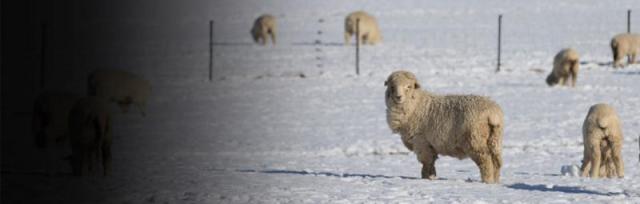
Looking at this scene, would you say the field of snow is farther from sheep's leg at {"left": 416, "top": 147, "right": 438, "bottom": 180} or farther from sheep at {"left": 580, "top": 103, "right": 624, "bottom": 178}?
sheep at {"left": 580, "top": 103, "right": 624, "bottom": 178}

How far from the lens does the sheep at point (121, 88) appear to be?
20438 millimetres

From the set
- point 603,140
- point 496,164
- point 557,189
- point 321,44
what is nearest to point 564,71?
point 321,44

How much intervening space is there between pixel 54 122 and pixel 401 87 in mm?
4568

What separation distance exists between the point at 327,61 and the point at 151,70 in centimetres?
393

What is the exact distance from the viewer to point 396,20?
4156 centimetres

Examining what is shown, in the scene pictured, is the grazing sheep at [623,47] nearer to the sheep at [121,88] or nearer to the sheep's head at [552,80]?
the sheep's head at [552,80]

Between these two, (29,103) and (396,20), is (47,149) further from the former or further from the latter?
(396,20)

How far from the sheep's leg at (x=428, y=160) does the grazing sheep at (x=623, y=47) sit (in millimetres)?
15637

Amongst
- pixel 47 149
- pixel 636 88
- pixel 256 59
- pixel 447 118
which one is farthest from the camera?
pixel 256 59

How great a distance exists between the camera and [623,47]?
88.5ft

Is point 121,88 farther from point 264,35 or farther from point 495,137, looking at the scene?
point 264,35

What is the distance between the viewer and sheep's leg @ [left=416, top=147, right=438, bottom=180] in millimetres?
11766

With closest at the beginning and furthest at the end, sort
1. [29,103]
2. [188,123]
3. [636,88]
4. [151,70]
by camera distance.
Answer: [188,123], [29,103], [636,88], [151,70]

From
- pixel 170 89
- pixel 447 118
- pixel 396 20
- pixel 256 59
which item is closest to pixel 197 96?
pixel 170 89
